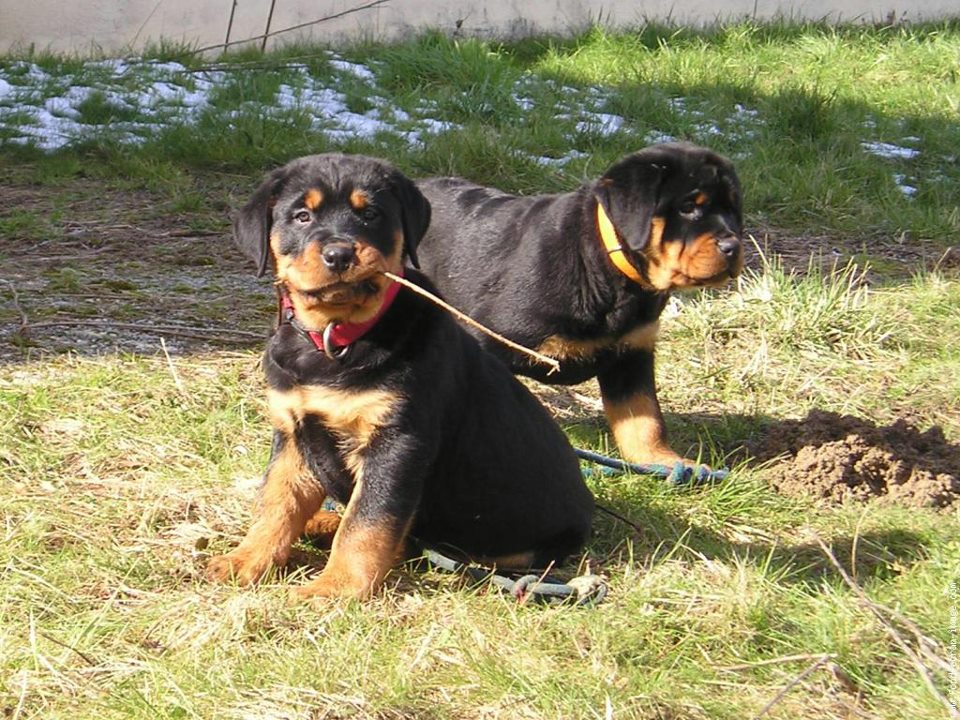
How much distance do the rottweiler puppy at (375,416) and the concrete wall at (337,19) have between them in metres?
6.21

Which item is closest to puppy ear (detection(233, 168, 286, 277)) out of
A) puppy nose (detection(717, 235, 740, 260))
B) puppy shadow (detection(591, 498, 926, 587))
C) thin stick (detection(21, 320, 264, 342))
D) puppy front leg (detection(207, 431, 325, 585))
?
puppy front leg (detection(207, 431, 325, 585))

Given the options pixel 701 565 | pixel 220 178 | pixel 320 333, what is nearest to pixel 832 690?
pixel 701 565

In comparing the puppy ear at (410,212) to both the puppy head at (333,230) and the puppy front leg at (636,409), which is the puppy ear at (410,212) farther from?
the puppy front leg at (636,409)

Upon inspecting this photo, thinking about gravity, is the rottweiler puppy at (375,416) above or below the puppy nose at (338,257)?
below

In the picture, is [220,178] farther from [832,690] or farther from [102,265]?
[832,690]

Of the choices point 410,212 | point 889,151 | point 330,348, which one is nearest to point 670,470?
point 410,212

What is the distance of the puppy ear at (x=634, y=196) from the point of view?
412 centimetres

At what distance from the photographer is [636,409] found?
436 cm

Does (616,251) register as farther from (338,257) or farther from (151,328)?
(151,328)

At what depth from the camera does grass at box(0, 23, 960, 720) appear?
2734 mm

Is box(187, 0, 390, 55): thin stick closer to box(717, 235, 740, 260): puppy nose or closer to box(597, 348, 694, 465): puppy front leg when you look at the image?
box(597, 348, 694, 465): puppy front leg

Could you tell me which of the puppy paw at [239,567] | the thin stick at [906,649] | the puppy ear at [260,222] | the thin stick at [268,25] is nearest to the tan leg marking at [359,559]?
the puppy paw at [239,567]

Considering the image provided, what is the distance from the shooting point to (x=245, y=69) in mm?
8500

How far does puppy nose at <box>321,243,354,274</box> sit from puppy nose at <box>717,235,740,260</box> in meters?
1.52
